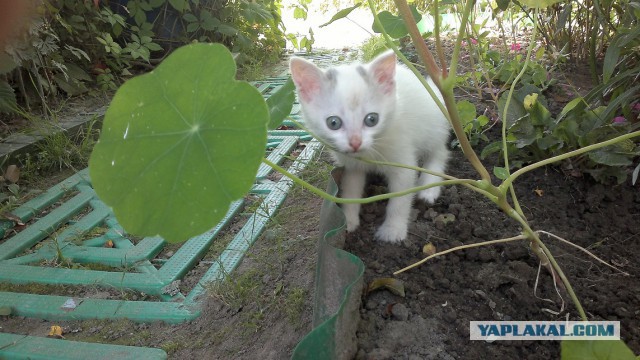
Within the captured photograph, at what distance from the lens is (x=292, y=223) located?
2.01 meters

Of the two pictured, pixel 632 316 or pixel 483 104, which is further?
pixel 483 104

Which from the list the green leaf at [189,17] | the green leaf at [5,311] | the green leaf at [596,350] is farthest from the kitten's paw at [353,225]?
the green leaf at [189,17]

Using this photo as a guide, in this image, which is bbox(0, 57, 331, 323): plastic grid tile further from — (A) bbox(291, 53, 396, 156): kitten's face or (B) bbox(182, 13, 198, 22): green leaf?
(B) bbox(182, 13, 198, 22): green leaf

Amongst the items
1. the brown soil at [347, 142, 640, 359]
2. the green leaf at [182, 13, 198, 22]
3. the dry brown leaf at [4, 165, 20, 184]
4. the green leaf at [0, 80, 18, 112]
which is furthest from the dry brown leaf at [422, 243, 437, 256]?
the green leaf at [182, 13, 198, 22]

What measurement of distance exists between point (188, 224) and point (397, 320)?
67cm

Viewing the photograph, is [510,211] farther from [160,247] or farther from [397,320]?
[160,247]

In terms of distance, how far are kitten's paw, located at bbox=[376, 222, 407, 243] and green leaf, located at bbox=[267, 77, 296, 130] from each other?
621mm

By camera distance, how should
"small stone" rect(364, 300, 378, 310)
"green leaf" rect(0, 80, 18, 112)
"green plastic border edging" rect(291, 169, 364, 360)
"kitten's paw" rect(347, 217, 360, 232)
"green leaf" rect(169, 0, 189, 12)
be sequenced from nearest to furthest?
"green plastic border edging" rect(291, 169, 364, 360) < "small stone" rect(364, 300, 378, 310) < "kitten's paw" rect(347, 217, 360, 232) < "green leaf" rect(0, 80, 18, 112) < "green leaf" rect(169, 0, 189, 12)

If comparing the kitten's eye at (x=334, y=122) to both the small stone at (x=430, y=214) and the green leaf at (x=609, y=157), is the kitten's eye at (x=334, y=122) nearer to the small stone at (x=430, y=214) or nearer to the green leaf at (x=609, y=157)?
the small stone at (x=430, y=214)

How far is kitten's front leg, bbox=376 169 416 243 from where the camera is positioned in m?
1.62

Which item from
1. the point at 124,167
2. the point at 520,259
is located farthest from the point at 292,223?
the point at 124,167

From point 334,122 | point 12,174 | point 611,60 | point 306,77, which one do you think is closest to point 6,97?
point 12,174

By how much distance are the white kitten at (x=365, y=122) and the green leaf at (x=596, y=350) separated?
2.43 ft

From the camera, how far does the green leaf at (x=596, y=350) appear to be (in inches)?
33.3
